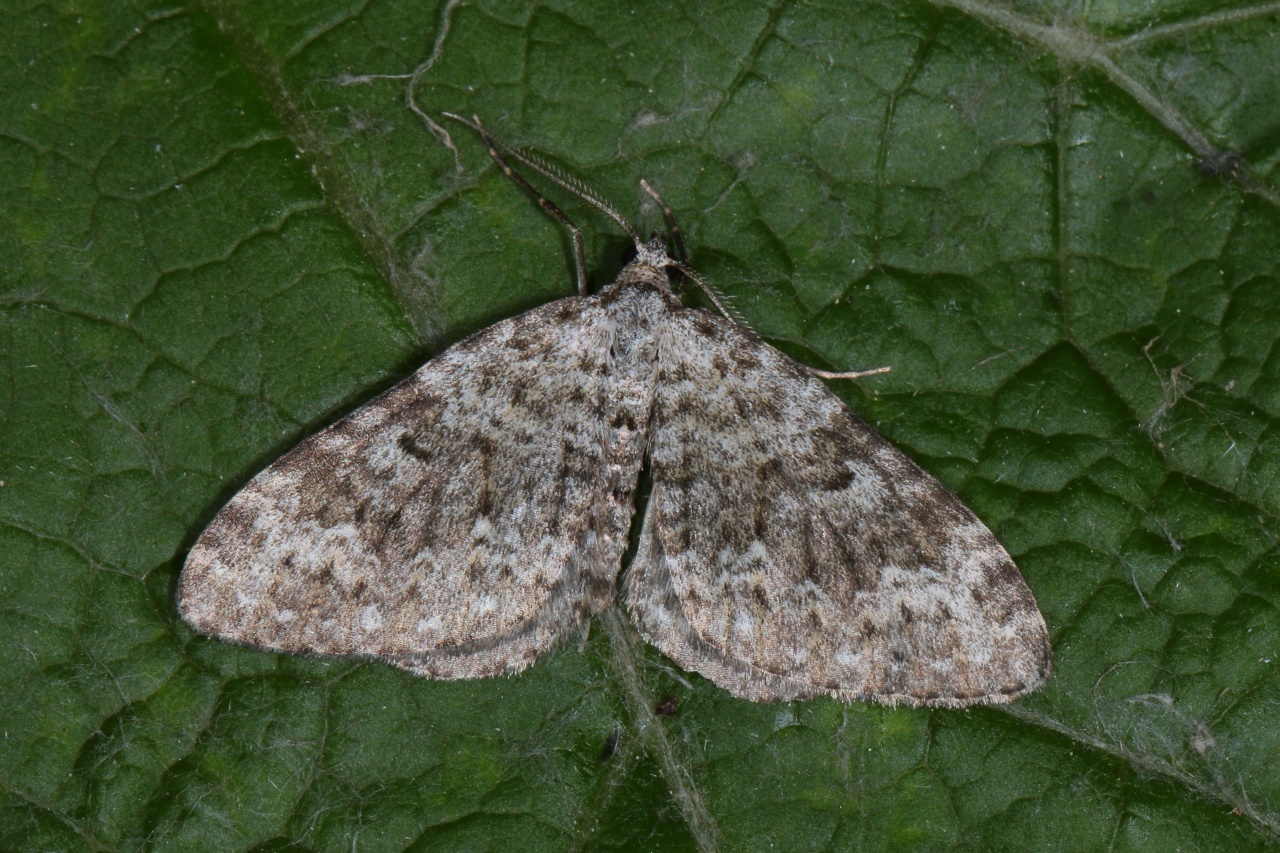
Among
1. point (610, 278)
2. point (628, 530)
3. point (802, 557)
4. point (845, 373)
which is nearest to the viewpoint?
point (802, 557)

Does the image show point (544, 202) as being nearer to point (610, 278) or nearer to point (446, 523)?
point (610, 278)

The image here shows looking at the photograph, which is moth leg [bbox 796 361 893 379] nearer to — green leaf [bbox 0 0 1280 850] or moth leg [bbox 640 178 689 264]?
green leaf [bbox 0 0 1280 850]

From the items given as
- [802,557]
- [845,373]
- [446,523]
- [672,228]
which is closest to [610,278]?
[672,228]

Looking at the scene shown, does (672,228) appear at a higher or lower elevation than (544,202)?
higher

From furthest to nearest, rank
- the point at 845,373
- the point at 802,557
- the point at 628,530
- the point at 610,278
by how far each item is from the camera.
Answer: the point at 610,278 < the point at 845,373 < the point at 628,530 < the point at 802,557

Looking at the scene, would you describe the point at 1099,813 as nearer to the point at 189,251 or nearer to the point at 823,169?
the point at 823,169

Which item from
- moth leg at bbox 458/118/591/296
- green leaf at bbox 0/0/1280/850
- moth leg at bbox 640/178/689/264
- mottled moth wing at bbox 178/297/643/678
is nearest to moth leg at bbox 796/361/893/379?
green leaf at bbox 0/0/1280/850
